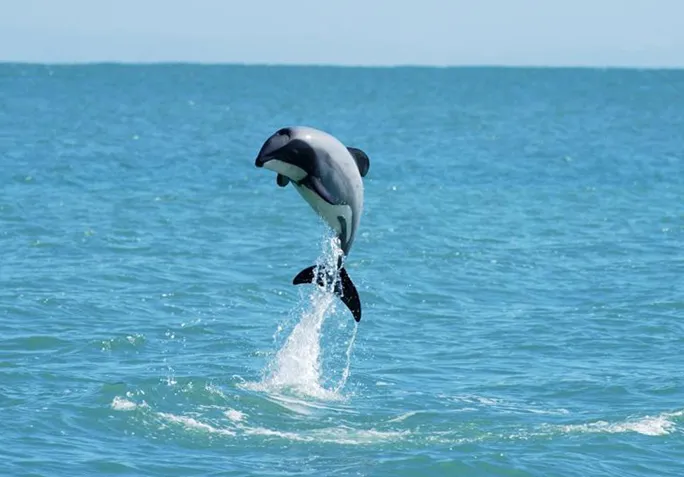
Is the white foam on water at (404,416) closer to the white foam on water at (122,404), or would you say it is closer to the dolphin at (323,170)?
the dolphin at (323,170)

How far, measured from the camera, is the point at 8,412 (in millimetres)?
20109

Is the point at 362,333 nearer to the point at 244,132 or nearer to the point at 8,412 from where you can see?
the point at 8,412

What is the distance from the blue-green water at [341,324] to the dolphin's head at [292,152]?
3709 millimetres

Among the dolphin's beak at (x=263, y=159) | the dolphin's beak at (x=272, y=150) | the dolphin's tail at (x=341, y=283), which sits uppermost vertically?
the dolphin's beak at (x=272, y=150)

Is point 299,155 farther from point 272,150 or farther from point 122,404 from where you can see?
point 122,404

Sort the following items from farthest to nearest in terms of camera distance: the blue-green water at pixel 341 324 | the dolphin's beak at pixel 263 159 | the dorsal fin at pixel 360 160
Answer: the blue-green water at pixel 341 324 < the dorsal fin at pixel 360 160 < the dolphin's beak at pixel 263 159

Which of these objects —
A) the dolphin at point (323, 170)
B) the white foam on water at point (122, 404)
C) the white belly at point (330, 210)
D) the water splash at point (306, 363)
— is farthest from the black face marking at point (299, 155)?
the white foam on water at point (122, 404)

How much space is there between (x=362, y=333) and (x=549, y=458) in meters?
8.48

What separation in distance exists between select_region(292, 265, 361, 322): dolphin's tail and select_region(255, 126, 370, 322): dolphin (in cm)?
52

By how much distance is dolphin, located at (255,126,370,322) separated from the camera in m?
16.6

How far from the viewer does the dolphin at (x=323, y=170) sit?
1656 cm

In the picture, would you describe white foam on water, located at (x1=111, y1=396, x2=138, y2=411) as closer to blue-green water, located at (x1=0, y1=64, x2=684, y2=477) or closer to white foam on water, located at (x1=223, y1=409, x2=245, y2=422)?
blue-green water, located at (x1=0, y1=64, x2=684, y2=477)

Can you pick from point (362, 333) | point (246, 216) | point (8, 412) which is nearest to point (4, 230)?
point (246, 216)

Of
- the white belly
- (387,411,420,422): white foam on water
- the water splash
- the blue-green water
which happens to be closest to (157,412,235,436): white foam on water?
the blue-green water
